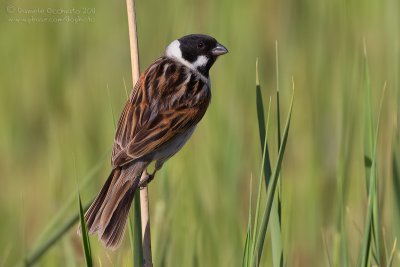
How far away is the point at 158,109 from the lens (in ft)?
10.7

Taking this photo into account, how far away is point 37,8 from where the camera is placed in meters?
5.75

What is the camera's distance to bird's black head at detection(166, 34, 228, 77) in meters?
3.63

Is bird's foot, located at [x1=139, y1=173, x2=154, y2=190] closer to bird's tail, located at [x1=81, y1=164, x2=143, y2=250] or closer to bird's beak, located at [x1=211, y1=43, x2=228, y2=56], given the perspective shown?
bird's tail, located at [x1=81, y1=164, x2=143, y2=250]

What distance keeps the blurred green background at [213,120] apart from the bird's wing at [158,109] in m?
0.13

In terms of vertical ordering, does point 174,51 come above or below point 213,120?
above

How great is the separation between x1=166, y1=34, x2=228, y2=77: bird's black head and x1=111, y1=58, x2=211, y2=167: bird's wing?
0.08 metres

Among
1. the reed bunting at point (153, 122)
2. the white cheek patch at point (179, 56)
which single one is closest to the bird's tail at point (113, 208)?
the reed bunting at point (153, 122)

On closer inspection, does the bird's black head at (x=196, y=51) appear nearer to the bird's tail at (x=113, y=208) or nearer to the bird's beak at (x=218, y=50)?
the bird's beak at (x=218, y=50)

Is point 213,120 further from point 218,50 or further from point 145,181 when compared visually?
point 145,181

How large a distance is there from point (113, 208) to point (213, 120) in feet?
4.27

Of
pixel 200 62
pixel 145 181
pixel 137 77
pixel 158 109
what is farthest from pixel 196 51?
pixel 137 77

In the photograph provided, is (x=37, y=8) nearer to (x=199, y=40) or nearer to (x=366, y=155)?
(x=199, y=40)

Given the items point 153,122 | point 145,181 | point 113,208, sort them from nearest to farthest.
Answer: point 113,208
point 145,181
point 153,122

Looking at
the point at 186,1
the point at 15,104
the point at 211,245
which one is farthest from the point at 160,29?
the point at 211,245
